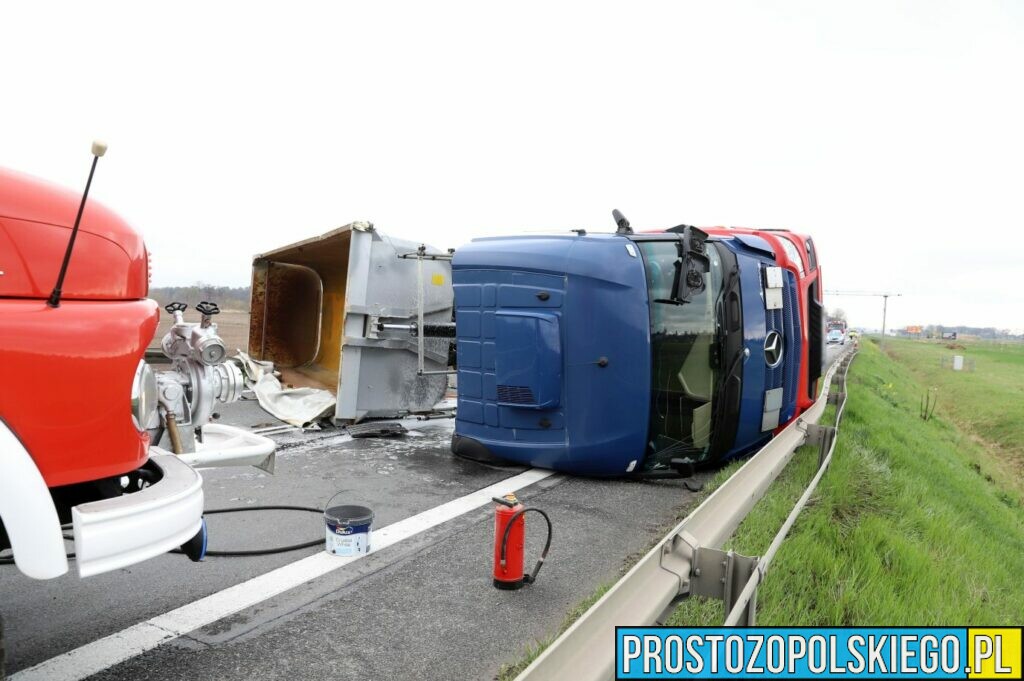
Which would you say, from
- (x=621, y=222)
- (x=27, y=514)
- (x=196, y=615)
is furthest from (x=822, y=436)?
(x=27, y=514)

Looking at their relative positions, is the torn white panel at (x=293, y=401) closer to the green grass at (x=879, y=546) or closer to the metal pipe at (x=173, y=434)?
the green grass at (x=879, y=546)

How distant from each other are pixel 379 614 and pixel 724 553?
5.41ft

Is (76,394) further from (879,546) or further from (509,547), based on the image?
(879,546)

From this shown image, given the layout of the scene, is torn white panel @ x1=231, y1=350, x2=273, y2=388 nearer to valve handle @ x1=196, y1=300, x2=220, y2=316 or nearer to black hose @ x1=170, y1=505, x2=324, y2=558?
black hose @ x1=170, y1=505, x2=324, y2=558

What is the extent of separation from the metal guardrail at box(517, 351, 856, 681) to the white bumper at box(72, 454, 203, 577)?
129 centimetres

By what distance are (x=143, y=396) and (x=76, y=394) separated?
31 centimetres

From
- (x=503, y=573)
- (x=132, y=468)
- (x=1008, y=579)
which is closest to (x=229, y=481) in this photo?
(x=503, y=573)

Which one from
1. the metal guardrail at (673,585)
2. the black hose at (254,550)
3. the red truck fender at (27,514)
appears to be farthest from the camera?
the black hose at (254,550)

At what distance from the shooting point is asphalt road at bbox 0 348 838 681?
2736mm

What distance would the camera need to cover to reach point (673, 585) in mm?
2150

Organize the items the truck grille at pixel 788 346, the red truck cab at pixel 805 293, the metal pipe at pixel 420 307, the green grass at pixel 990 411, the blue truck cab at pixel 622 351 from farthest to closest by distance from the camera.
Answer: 1. the green grass at pixel 990 411
2. the metal pipe at pixel 420 307
3. the red truck cab at pixel 805 293
4. the truck grille at pixel 788 346
5. the blue truck cab at pixel 622 351

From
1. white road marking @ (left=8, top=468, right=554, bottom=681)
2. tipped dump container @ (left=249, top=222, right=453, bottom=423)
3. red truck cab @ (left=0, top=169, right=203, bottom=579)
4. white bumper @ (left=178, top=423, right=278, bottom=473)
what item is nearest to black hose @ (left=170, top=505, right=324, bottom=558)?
white road marking @ (left=8, top=468, right=554, bottom=681)

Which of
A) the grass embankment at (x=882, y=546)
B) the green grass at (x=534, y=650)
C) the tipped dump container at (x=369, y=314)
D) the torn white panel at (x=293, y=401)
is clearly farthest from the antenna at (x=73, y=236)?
the torn white panel at (x=293, y=401)

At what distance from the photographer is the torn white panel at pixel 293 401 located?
25.2 ft
